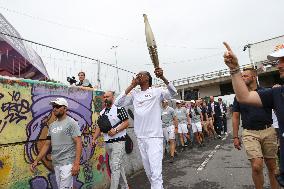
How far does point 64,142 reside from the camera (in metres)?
5.08

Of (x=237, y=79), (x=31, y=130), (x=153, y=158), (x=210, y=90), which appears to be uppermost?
(x=210, y=90)

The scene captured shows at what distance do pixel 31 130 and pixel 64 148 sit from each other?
87 centimetres

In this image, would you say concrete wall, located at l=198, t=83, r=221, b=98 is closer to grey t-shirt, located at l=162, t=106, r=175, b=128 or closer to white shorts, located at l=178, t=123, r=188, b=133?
white shorts, located at l=178, t=123, r=188, b=133

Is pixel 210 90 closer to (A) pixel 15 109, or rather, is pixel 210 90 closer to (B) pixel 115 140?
(B) pixel 115 140

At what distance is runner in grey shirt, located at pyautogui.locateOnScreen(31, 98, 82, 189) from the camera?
498 centimetres

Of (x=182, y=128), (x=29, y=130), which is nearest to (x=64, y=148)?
(x=29, y=130)

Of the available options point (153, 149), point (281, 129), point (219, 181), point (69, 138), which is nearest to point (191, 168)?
point (219, 181)

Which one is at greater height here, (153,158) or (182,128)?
(182,128)

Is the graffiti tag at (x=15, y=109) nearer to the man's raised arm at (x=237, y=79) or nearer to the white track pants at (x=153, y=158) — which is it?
the white track pants at (x=153, y=158)

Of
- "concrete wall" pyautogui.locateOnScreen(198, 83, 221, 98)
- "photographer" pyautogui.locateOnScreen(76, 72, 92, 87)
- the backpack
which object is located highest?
"concrete wall" pyautogui.locateOnScreen(198, 83, 221, 98)

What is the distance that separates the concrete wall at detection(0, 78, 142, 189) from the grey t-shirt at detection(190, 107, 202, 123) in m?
8.68

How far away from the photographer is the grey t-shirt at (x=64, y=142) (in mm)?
5039

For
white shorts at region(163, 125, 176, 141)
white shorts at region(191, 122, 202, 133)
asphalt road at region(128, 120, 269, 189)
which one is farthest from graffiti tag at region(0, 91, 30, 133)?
white shorts at region(191, 122, 202, 133)

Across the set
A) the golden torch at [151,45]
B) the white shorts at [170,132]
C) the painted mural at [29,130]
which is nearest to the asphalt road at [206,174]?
the white shorts at [170,132]
